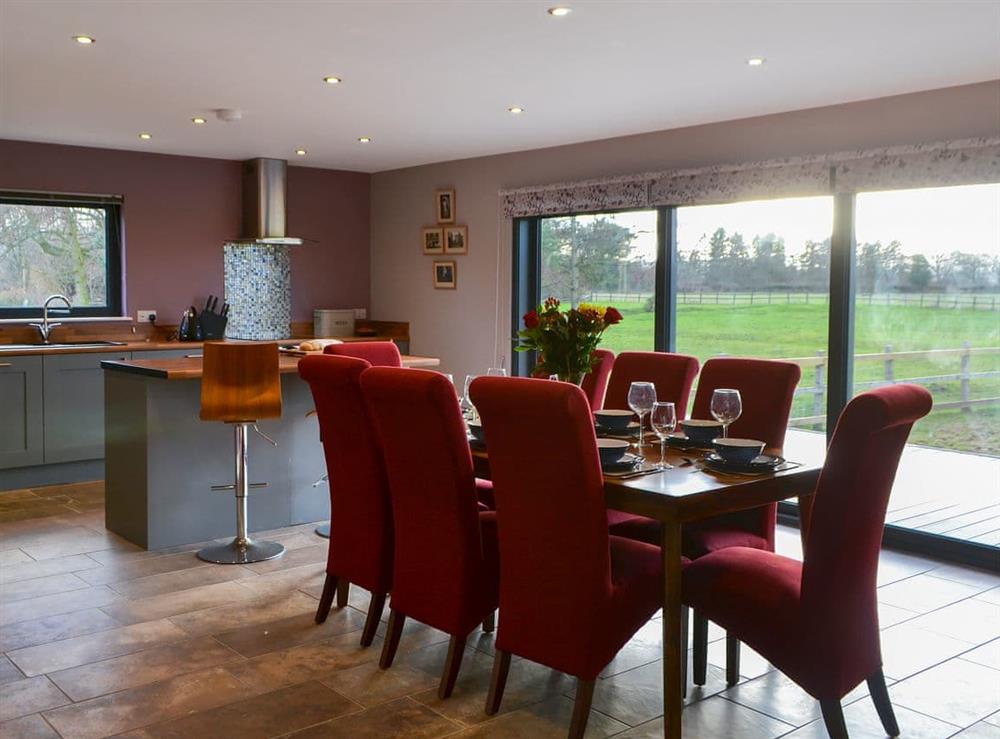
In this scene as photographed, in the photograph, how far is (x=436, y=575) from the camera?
3.16 meters

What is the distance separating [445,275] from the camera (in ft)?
24.7

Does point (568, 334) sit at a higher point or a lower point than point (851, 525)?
higher

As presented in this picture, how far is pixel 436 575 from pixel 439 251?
4.68 m

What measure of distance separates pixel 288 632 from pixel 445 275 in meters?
4.26

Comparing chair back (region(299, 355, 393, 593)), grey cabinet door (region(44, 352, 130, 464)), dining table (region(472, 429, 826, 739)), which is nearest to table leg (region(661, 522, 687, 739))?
dining table (region(472, 429, 826, 739))

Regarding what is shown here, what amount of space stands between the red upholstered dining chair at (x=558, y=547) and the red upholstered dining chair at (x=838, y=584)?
28 cm

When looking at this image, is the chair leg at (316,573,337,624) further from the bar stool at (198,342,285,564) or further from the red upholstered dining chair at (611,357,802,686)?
the red upholstered dining chair at (611,357,802,686)

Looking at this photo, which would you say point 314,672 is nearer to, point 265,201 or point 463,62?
point 463,62

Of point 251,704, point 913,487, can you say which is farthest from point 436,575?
point 913,487

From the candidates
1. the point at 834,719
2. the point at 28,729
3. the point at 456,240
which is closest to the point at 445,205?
the point at 456,240

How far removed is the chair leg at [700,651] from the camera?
3.17 metres

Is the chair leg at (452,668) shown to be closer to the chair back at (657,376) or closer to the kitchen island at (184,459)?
the chair back at (657,376)

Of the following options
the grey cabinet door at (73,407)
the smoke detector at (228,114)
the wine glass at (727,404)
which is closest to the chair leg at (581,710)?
the wine glass at (727,404)

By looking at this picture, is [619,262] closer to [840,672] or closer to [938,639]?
[938,639]
